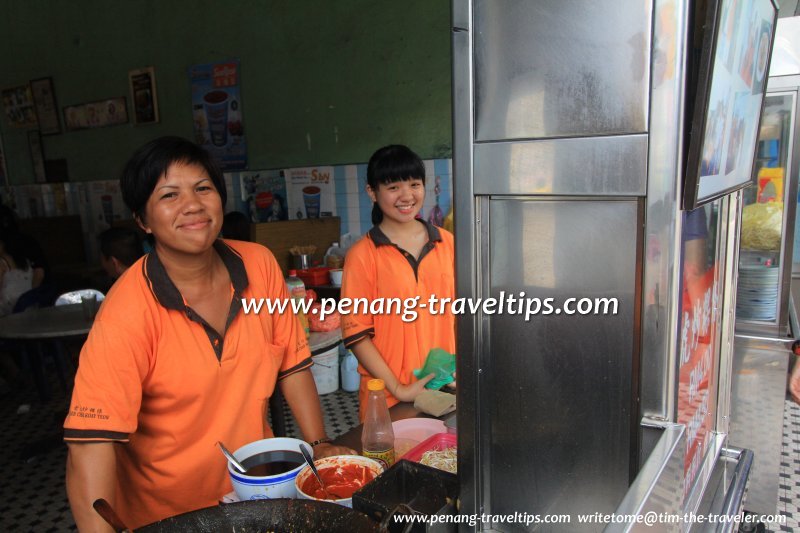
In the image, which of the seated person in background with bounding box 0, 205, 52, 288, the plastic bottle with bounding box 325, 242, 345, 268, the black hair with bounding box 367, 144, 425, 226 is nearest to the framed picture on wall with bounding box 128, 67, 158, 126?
the seated person in background with bounding box 0, 205, 52, 288

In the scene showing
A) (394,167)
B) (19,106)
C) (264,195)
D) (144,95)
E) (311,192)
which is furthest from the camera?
(19,106)

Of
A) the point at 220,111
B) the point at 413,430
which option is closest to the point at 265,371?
the point at 413,430

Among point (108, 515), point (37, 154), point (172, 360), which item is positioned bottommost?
point (108, 515)

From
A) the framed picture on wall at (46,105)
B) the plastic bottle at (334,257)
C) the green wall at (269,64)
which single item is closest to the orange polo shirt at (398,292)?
the green wall at (269,64)

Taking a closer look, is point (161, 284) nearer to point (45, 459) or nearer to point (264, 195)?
point (45, 459)

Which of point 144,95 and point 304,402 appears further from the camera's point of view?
point 144,95

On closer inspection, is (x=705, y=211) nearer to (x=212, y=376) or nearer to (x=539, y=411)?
(x=539, y=411)

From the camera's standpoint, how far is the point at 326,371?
4.77 m

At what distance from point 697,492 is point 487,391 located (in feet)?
2.05

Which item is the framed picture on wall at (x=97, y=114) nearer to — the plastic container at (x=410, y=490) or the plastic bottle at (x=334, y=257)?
the plastic bottle at (x=334, y=257)

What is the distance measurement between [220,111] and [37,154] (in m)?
3.81

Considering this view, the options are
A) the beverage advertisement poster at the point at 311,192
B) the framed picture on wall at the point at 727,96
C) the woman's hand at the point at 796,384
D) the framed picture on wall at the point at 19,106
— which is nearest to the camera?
the framed picture on wall at the point at 727,96

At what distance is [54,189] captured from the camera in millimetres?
8094

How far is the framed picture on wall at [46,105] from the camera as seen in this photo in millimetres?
7883
